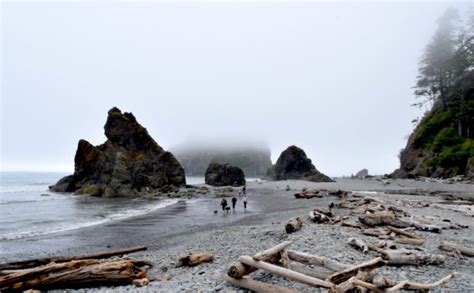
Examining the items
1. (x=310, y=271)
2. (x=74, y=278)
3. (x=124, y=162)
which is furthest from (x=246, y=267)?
(x=124, y=162)

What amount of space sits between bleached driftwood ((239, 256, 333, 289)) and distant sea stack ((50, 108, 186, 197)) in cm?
5242

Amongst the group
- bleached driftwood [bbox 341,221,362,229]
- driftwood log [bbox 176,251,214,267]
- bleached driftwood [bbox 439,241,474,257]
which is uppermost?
bleached driftwood [bbox 341,221,362,229]

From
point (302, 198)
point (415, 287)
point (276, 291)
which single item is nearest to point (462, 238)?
point (415, 287)

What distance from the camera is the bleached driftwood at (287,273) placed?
5832 mm

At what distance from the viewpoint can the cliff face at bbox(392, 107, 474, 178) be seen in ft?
161

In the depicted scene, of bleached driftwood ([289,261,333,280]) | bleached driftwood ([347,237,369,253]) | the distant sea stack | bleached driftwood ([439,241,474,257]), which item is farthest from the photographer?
the distant sea stack

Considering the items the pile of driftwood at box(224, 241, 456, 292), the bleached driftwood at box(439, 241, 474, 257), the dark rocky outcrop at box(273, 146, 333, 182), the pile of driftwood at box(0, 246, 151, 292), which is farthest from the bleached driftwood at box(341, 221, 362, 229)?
the dark rocky outcrop at box(273, 146, 333, 182)

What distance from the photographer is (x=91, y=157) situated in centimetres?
6297

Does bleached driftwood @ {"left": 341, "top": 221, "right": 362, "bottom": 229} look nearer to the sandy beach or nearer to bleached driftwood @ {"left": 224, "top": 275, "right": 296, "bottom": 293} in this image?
the sandy beach

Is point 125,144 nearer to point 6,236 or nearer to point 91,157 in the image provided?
point 91,157

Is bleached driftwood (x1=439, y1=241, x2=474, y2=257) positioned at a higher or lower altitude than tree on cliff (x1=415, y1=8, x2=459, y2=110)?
lower

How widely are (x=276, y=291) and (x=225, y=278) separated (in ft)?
4.80

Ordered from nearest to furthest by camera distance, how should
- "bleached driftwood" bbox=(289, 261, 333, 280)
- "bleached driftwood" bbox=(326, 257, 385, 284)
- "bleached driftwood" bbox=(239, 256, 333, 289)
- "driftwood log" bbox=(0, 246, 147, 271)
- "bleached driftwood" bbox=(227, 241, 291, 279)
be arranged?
"bleached driftwood" bbox=(239, 256, 333, 289)
"bleached driftwood" bbox=(326, 257, 385, 284)
"bleached driftwood" bbox=(289, 261, 333, 280)
"bleached driftwood" bbox=(227, 241, 291, 279)
"driftwood log" bbox=(0, 246, 147, 271)

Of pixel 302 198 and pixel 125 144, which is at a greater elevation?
pixel 125 144
